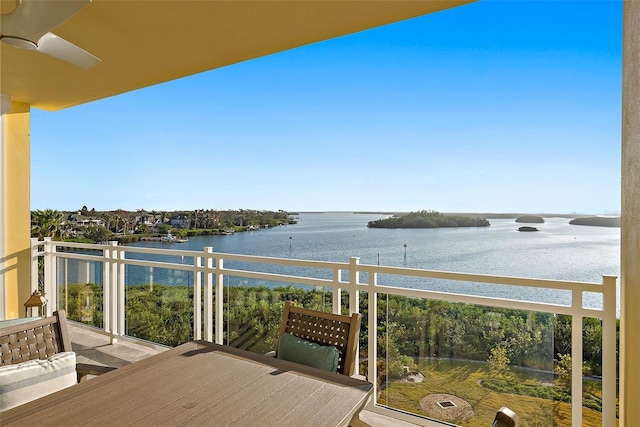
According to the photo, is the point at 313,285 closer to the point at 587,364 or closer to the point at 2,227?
the point at 587,364

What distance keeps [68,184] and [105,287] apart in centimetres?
554

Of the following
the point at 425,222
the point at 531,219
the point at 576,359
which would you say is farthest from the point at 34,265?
the point at 531,219

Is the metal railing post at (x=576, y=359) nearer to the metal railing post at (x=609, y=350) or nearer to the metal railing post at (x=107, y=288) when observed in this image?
the metal railing post at (x=609, y=350)

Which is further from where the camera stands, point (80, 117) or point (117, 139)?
point (117, 139)

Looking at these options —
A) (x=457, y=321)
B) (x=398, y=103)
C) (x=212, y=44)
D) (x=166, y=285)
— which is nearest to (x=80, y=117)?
(x=166, y=285)

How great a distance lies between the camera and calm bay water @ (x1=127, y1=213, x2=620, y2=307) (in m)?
3.47

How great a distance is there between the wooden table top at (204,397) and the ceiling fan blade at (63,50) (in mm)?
2111

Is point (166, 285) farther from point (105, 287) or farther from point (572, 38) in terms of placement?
point (572, 38)

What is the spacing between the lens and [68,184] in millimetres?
8609

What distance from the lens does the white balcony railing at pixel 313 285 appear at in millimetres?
2111

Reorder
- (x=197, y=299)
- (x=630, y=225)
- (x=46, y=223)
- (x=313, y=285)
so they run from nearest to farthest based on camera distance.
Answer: (x=630, y=225), (x=313, y=285), (x=197, y=299), (x=46, y=223)

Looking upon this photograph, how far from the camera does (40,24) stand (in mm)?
2062

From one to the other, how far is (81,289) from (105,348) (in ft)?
3.45

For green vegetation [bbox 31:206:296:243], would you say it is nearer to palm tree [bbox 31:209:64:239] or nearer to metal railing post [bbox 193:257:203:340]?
palm tree [bbox 31:209:64:239]
